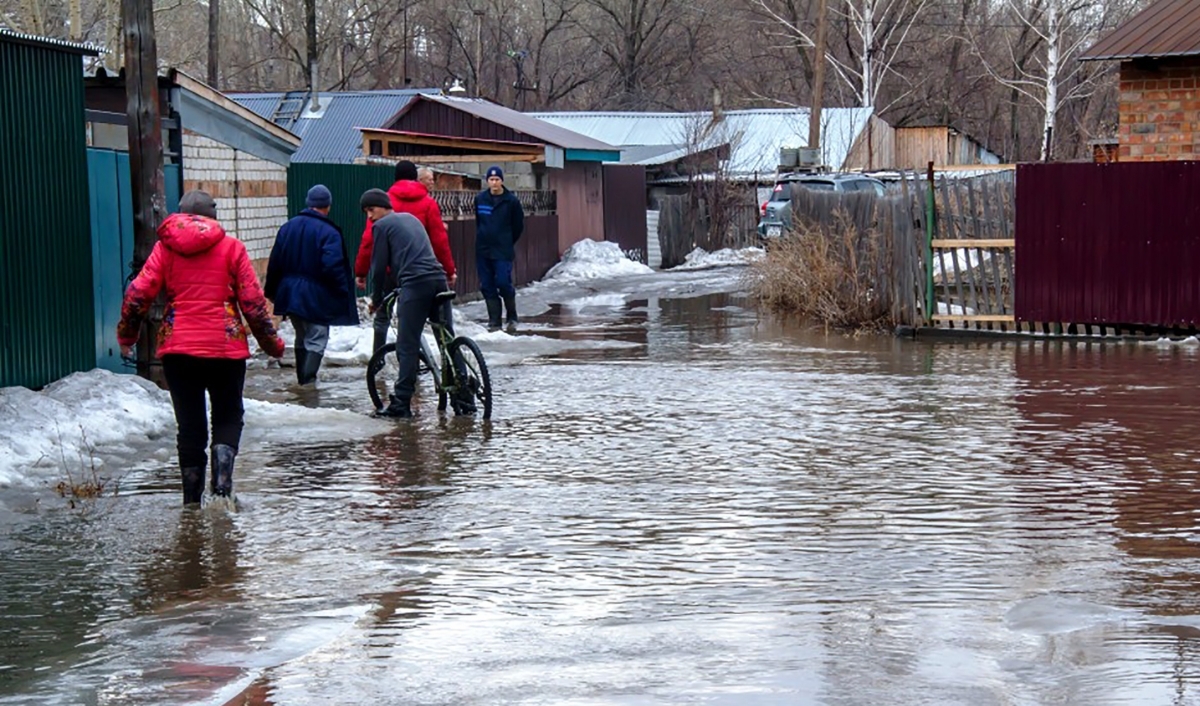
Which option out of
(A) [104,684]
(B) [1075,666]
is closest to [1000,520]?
(B) [1075,666]

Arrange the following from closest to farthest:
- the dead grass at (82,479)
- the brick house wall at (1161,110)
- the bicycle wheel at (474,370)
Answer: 1. the dead grass at (82,479)
2. the bicycle wheel at (474,370)
3. the brick house wall at (1161,110)

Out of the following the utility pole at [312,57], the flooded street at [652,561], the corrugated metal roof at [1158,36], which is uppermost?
the utility pole at [312,57]

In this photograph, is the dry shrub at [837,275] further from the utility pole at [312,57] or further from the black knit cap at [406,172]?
the utility pole at [312,57]

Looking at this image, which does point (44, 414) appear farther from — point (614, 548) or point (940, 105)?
point (940, 105)

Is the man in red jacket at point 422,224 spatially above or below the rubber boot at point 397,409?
above

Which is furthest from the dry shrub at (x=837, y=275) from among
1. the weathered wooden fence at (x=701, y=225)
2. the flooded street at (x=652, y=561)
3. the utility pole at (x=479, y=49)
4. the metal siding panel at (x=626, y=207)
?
the utility pole at (x=479, y=49)

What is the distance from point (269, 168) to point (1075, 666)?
15288mm

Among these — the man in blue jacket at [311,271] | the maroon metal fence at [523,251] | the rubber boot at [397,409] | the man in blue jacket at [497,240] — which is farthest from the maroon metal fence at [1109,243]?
the maroon metal fence at [523,251]

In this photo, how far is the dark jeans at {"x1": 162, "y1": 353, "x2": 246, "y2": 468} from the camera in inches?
328

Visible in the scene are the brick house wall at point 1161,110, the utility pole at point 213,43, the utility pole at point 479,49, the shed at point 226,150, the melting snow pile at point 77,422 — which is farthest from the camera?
the utility pole at point 479,49

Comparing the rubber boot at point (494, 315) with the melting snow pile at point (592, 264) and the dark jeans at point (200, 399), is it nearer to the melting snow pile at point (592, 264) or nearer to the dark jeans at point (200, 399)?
the dark jeans at point (200, 399)

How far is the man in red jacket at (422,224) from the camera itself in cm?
1266

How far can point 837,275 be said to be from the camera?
18.7 meters

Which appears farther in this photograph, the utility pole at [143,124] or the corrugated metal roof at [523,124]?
the corrugated metal roof at [523,124]
